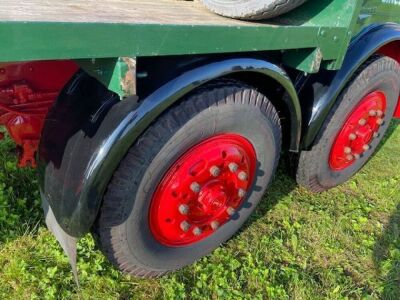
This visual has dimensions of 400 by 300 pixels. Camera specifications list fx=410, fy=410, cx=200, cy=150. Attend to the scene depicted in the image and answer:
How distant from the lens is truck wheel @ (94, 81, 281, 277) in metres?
1.71

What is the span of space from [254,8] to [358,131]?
4.75ft

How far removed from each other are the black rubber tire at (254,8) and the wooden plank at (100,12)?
0.04 m

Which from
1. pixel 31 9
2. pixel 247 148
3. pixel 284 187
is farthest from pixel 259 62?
pixel 284 187

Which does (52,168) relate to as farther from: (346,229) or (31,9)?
(346,229)

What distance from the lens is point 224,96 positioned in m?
1.82

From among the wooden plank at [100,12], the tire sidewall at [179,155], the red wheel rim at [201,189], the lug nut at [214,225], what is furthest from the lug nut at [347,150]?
the wooden plank at [100,12]

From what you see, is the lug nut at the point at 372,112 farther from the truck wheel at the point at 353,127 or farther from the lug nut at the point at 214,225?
the lug nut at the point at 214,225

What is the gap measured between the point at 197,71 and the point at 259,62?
334 millimetres

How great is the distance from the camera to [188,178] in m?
1.89

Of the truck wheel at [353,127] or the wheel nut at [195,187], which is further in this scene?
the truck wheel at [353,127]

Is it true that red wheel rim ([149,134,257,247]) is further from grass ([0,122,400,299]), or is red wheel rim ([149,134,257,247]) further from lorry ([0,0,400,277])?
grass ([0,122,400,299])

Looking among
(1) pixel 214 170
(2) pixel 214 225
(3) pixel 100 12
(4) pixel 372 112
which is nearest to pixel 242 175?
(1) pixel 214 170

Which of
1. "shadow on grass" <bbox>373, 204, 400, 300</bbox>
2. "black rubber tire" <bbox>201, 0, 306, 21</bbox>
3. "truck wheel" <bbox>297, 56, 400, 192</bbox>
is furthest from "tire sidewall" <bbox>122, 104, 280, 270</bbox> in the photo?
"shadow on grass" <bbox>373, 204, 400, 300</bbox>

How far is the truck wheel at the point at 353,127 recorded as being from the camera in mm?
2555
